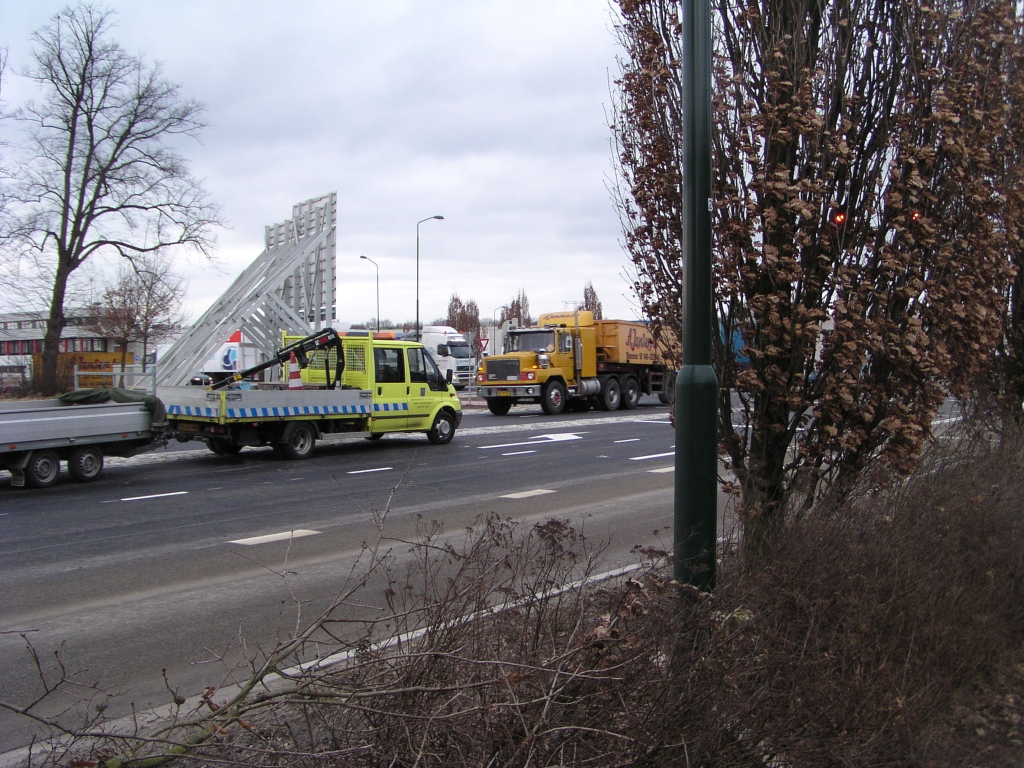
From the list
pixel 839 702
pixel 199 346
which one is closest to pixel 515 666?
pixel 839 702

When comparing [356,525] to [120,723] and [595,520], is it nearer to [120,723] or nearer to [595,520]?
[595,520]

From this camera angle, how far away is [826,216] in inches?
217

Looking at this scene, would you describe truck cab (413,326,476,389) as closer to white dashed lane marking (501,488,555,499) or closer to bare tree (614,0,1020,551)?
white dashed lane marking (501,488,555,499)

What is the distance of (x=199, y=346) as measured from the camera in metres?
19.7

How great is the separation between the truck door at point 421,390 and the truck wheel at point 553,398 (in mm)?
9101

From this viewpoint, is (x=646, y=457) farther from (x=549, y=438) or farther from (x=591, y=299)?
(x=591, y=299)

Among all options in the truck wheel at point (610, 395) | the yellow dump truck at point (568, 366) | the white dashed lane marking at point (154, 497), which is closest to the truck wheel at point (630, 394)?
the yellow dump truck at point (568, 366)

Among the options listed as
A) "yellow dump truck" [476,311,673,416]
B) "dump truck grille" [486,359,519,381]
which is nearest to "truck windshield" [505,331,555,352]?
"yellow dump truck" [476,311,673,416]

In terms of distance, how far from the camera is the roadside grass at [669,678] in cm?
291

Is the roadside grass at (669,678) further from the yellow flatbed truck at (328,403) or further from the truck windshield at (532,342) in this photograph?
the truck windshield at (532,342)

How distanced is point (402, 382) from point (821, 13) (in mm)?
14039

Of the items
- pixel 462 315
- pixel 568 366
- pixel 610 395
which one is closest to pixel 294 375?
pixel 568 366

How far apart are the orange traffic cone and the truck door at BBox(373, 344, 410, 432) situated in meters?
1.61

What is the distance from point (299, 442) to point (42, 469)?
4633mm
